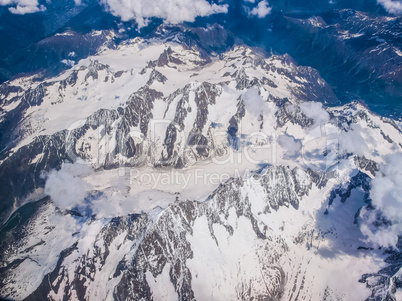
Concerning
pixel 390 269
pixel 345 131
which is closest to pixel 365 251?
pixel 390 269

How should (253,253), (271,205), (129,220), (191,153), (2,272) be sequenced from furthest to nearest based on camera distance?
(191,153), (271,205), (253,253), (129,220), (2,272)

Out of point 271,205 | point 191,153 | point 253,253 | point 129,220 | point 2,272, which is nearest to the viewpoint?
point 2,272

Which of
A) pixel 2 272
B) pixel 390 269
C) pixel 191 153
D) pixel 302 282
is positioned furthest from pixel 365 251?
pixel 2 272

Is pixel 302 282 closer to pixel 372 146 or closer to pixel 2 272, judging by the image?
pixel 372 146

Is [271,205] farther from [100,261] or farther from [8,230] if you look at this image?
[8,230]

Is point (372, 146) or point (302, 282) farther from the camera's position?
point (372, 146)

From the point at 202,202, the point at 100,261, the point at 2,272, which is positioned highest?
the point at 202,202

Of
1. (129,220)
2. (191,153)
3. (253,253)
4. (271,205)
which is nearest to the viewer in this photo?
(129,220)

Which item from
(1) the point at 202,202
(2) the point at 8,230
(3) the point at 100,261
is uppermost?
(1) the point at 202,202

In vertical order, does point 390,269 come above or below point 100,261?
above
